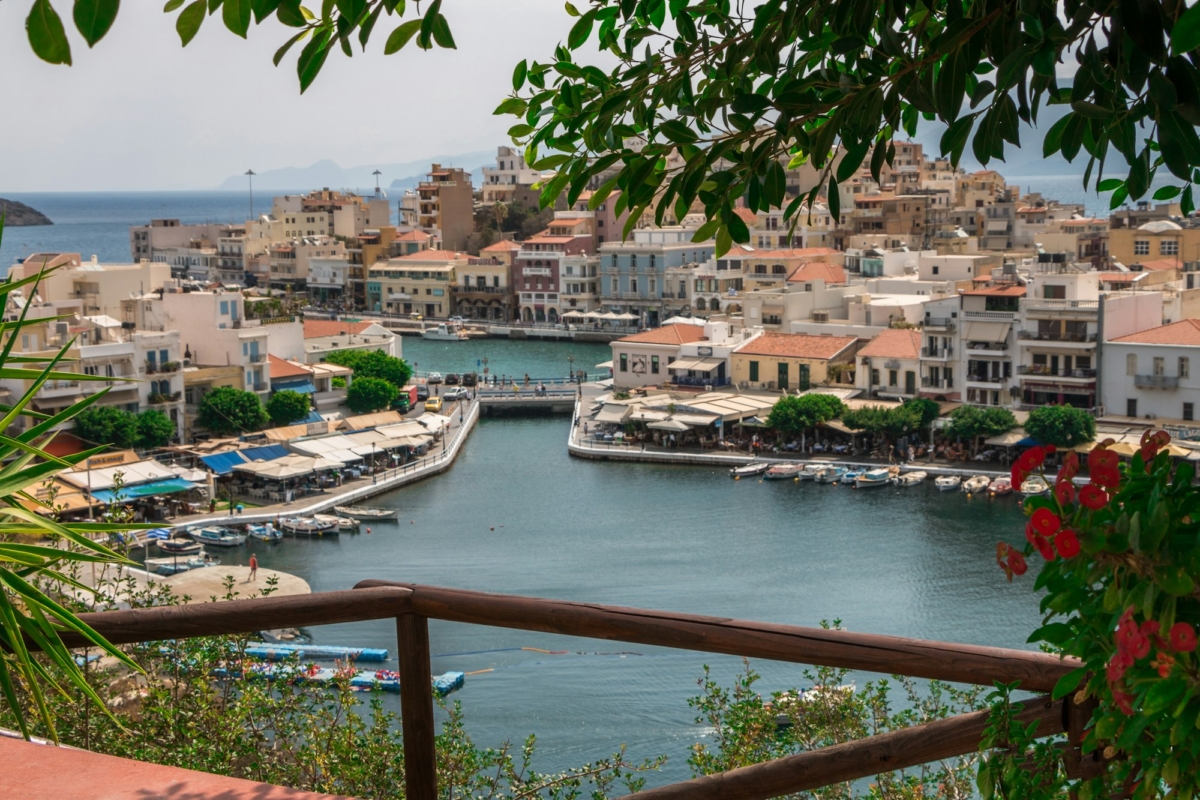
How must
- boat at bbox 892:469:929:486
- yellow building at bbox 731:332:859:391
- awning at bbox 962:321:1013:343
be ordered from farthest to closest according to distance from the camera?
1. yellow building at bbox 731:332:859:391
2. awning at bbox 962:321:1013:343
3. boat at bbox 892:469:929:486

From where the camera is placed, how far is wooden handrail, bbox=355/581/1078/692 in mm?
1121

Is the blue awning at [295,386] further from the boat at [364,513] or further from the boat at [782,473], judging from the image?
the boat at [782,473]

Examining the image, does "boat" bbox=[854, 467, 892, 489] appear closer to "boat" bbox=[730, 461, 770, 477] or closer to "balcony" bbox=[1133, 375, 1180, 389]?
"boat" bbox=[730, 461, 770, 477]

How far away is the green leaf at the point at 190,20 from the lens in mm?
992

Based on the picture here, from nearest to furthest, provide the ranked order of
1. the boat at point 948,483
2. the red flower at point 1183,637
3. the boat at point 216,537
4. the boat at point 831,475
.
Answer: the red flower at point 1183,637 → the boat at point 216,537 → the boat at point 948,483 → the boat at point 831,475

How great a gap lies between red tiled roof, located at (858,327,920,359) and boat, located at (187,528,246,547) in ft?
33.9

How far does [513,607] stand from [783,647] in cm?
26

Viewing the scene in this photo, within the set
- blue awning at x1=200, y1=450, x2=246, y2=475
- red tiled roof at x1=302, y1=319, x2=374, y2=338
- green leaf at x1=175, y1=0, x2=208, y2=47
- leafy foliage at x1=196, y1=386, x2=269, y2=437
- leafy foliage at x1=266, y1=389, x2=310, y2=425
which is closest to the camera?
green leaf at x1=175, y1=0, x2=208, y2=47

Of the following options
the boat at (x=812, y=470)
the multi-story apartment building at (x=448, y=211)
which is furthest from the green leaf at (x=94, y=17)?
the multi-story apartment building at (x=448, y=211)

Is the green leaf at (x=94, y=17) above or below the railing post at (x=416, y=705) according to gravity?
above

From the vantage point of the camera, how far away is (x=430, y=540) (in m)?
16.7

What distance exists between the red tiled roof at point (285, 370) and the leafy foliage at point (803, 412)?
23.9ft

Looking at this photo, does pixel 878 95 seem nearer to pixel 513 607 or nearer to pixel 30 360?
pixel 513 607

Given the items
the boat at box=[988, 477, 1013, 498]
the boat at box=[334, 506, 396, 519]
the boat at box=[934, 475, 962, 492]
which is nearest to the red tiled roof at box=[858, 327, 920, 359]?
the boat at box=[934, 475, 962, 492]
